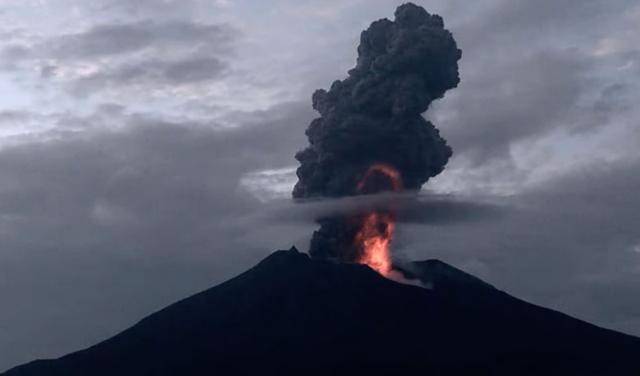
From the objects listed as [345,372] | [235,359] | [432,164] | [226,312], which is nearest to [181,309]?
[226,312]

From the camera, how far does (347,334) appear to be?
313ft

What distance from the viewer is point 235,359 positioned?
92.4 meters

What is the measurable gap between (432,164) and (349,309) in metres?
17.6

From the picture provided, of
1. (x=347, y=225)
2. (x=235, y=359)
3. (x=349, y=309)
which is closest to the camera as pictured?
(x=347, y=225)

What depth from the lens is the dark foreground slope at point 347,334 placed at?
3551 inches

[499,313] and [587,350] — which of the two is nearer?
[587,350]

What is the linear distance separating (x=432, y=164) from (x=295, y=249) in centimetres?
1906

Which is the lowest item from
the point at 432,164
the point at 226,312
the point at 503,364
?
the point at 503,364

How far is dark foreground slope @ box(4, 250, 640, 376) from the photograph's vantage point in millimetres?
90188

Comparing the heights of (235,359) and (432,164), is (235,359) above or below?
below

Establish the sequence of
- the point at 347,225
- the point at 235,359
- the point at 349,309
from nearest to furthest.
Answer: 1. the point at 347,225
2. the point at 235,359
3. the point at 349,309

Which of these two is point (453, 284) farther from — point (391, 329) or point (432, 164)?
point (432, 164)

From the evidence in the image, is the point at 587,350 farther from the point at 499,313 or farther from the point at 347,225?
the point at 347,225

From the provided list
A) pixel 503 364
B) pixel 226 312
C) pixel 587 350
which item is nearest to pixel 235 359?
pixel 226 312
